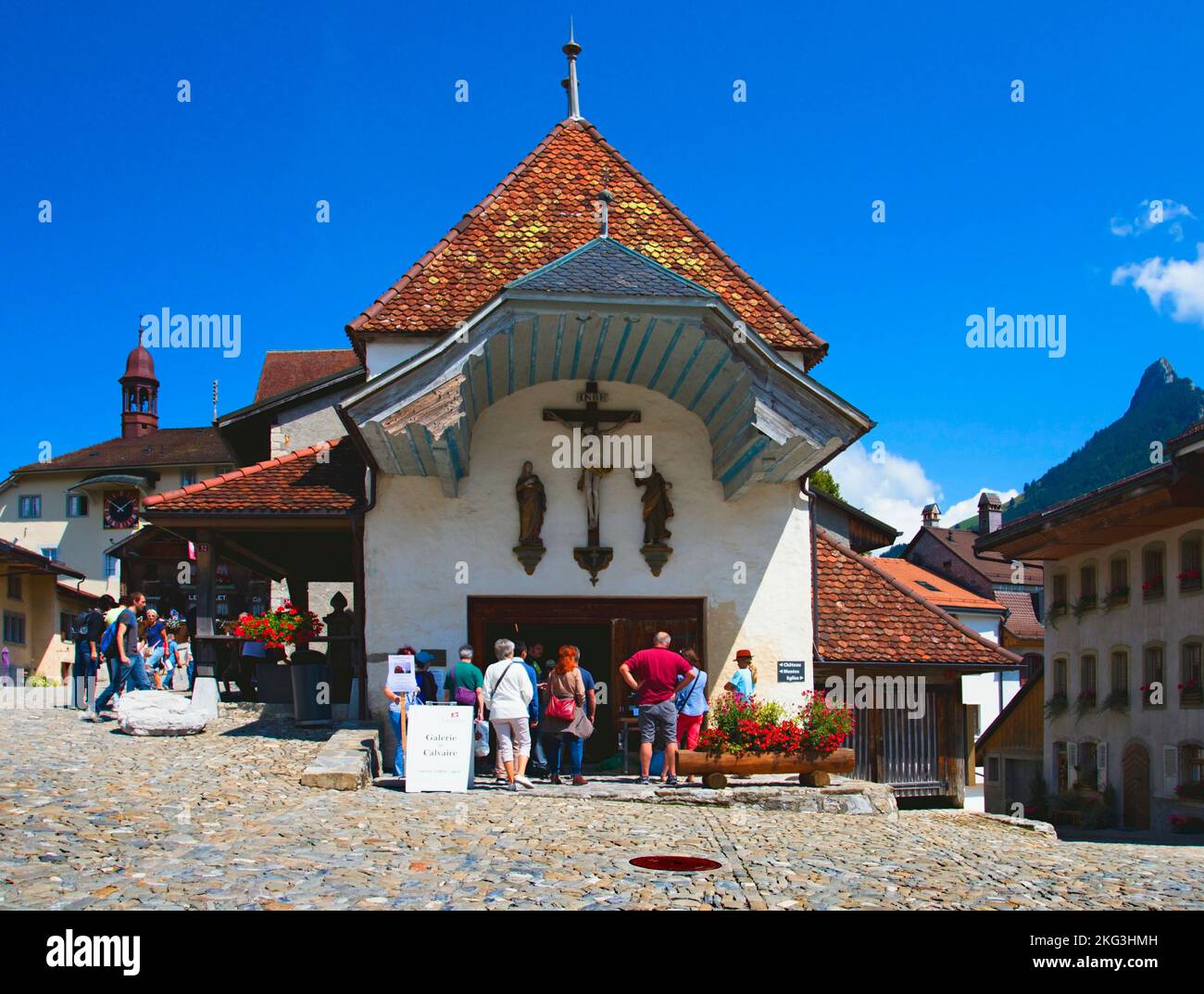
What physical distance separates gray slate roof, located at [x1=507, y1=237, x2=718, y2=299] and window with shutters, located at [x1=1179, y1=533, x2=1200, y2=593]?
17725 mm

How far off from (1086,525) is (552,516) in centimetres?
1772

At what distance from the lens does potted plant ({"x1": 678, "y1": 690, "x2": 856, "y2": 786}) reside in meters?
14.6

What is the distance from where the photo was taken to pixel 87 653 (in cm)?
2231

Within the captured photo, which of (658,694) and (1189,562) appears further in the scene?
(1189,562)

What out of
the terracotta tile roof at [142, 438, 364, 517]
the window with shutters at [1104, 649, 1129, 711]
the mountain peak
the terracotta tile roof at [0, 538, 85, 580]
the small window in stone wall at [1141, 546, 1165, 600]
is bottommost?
the window with shutters at [1104, 649, 1129, 711]

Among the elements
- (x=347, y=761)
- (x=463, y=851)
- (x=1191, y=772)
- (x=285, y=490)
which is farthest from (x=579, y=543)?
(x=1191, y=772)

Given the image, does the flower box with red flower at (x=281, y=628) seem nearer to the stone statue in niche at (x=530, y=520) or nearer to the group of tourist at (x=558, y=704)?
the group of tourist at (x=558, y=704)

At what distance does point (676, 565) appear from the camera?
721 inches

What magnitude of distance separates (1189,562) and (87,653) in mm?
22420

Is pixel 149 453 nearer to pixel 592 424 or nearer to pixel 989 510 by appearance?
pixel 989 510

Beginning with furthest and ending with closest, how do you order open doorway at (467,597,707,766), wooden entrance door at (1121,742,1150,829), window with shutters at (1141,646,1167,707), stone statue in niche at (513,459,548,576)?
wooden entrance door at (1121,742,1150,829), window with shutters at (1141,646,1167,707), open doorway at (467,597,707,766), stone statue in niche at (513,459,548,576)

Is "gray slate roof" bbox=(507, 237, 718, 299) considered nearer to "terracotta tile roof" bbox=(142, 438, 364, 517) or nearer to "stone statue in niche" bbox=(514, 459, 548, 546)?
"stone statue in niche" bbox=(514, 459, 548, 546)

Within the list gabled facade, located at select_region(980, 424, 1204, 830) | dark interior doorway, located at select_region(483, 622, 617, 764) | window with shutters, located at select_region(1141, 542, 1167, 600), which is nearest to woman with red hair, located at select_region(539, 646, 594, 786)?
dark interior doorway, located at select_region(483, 622, 617, 764)

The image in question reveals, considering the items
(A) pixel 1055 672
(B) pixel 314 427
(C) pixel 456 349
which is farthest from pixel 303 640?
(A) pixel 1055 672
